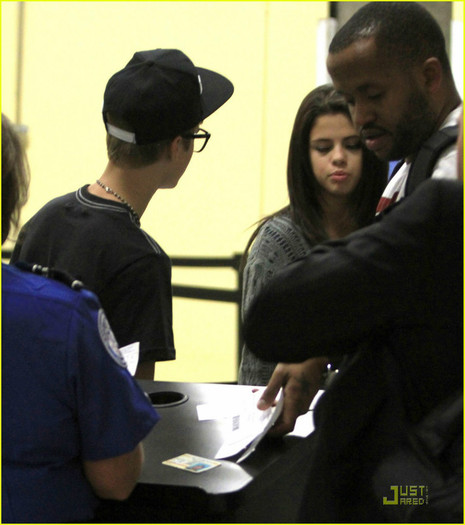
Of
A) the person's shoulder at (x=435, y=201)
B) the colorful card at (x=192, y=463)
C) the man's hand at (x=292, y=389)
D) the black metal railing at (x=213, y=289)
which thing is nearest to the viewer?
the person's shoulder at (x=435, y=201)

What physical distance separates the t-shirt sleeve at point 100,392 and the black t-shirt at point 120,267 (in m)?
0.47

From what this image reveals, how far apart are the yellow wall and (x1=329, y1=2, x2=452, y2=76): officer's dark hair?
330 centimetres

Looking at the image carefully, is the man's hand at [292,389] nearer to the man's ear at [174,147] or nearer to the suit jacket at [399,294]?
the suit jacket at [399,294]

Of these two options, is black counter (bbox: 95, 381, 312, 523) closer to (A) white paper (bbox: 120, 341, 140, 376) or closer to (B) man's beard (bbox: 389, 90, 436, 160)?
(A) white paper (bbox: 120, 341, 140, 376)

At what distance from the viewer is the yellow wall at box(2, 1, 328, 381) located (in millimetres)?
4355

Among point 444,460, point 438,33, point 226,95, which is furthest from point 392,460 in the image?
point 226,95

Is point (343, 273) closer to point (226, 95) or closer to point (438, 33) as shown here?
point (438, 33)

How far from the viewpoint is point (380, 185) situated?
6.56ft

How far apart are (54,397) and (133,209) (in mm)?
739

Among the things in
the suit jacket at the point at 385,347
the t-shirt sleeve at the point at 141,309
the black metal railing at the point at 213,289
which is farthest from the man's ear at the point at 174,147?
Answer: the black metal railing at the point at 213,289

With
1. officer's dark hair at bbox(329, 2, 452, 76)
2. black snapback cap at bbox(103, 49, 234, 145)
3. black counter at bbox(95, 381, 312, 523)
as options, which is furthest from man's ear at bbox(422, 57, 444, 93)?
black counter at bbox(95, 381, 312, 523)

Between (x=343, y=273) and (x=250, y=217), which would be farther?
(x=250, y=217)

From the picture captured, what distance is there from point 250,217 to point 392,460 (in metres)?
3.91

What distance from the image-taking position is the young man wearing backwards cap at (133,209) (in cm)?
150
